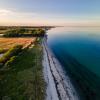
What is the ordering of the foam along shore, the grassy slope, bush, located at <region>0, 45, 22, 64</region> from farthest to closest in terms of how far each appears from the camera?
bush, located at <region>0, 45, 22, 64</region> → the foam along shore → the grassy slope

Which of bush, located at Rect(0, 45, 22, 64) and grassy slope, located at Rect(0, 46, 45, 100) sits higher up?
grassy slope, located at Rect(0, 46, 45, 100)

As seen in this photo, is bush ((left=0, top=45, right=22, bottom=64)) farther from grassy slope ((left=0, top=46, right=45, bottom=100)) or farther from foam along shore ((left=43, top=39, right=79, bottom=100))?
foam along shore ((left=43, top=39, right=79, bottom=100))

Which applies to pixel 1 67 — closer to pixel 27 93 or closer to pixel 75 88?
pixel 27 93

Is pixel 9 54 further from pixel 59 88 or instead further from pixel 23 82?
pixel 59 88

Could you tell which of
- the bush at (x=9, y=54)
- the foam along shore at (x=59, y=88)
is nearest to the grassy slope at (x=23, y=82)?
the foam along shore at (x=59, y=88)

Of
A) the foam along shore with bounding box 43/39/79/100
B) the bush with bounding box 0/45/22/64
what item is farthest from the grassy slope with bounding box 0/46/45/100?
the bush with bounding box 0/45/22/64

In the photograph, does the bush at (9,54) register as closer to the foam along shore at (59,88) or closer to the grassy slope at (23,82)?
the grassy slope at (23,82)

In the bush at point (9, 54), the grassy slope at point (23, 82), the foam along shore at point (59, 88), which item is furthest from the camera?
the bush at point (9, 54)

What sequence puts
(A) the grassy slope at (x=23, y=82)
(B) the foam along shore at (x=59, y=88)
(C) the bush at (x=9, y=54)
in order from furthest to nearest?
(C) the bush at (x=9, y=54), (B) the foam along shore at (x=59, y=88), (A) the grassy slope at (x=23, y=82)
